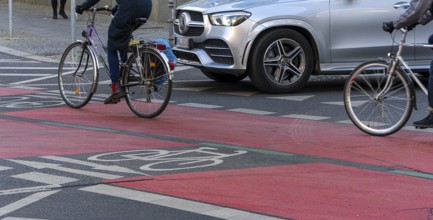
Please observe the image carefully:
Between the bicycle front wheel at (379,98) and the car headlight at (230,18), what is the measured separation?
10.2 feet

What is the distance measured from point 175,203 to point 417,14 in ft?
11.5

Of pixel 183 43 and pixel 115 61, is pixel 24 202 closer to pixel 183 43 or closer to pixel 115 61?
pixel 115 61

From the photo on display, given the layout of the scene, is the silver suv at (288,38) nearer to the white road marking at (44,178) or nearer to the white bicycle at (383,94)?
the white bicycle at (383,94)

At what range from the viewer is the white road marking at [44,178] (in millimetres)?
6434

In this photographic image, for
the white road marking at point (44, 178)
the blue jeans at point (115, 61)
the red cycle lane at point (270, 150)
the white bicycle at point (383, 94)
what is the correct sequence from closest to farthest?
the red cycle lane at point (270, 150) < the white road marking at point (44, 178) < the white bicycle at point (383, 94) < the blue jeans at point (115, 61)

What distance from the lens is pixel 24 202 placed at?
5812 millimetres

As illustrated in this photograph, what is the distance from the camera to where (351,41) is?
1199 centimetres

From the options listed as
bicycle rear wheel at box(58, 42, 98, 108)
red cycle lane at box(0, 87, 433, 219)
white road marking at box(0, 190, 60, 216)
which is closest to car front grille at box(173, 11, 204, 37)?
red cycle lane at box(0, 87, 433, 219)

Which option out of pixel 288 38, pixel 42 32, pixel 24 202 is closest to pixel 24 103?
pixel 288 38

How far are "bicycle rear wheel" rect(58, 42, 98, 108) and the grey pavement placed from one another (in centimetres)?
256

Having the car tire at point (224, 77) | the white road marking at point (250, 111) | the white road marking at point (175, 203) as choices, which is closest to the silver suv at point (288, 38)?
the car tire at point (224, 77)

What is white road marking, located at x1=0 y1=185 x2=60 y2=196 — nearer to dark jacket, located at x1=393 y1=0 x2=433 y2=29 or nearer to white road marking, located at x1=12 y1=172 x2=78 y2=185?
white road marking, located at x1=12 y1=172 x2=78 y2=185

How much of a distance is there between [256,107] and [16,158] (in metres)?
A: 4.06

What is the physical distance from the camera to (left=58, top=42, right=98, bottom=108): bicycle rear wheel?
34.0 feet
